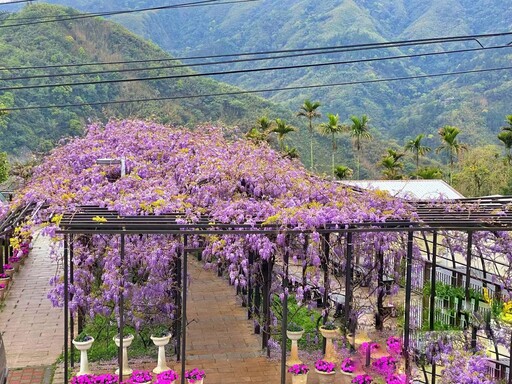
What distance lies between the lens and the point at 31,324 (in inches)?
362

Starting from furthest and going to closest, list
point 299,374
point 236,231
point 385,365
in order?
point 385,365
point 299,374
point 236,231

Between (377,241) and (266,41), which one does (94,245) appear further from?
(266,41)

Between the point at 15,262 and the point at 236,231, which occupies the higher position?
the point at 236,231

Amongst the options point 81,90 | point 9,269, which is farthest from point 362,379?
point 81,90

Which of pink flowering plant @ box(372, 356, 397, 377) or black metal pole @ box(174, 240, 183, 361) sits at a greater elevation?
black metal pole @ box(174, 240, 183, 361)

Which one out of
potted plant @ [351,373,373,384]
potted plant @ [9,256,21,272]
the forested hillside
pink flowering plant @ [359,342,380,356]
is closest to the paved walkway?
Answer: potted plant @ [9,256,21,272]

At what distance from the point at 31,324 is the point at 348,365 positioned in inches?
217

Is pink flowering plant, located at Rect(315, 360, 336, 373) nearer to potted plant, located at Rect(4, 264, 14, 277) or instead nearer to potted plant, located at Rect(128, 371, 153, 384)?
potted plant, located at Rect(128, 371, 153, 384)

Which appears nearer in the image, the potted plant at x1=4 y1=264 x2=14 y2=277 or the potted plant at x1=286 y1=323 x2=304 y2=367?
the potted plant at x1=286 y1=323 x2=304 y2=367

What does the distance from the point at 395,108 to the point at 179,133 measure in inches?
1806

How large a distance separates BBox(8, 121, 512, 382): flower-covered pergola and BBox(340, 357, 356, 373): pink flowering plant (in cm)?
47

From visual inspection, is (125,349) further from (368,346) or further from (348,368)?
(368,346)

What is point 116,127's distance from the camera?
12234mm

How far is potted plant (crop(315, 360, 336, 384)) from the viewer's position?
6.68 metres
